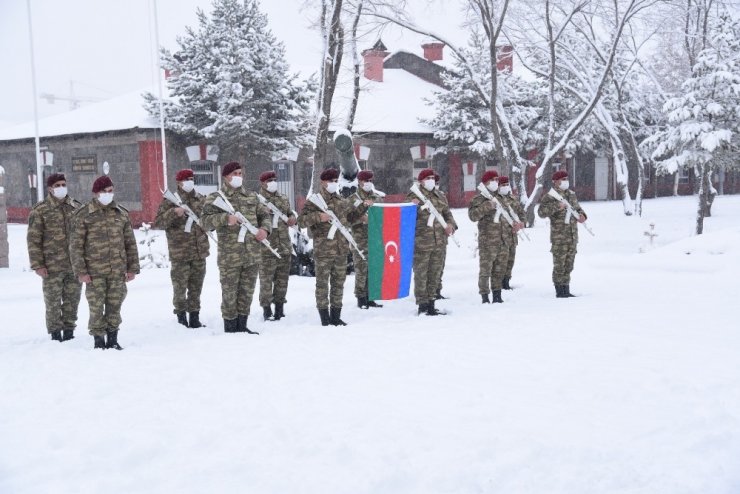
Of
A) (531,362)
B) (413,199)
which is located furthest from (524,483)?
(413,199)

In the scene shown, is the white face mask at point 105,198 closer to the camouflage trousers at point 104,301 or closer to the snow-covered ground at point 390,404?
the camouflage trousers at point 104,301

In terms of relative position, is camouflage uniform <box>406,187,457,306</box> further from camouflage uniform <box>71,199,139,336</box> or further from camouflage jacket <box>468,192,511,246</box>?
camouflage uniform <box>71,199,139,336</box>

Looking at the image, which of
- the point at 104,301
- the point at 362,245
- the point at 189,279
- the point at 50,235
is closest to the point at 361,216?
the point at 362,245

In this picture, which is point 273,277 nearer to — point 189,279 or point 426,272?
point 189,279

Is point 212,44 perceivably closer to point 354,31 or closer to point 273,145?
point 273,145

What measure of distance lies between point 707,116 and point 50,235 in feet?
49.8

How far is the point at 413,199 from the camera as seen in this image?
8.26 meters

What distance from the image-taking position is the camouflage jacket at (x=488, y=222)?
866cm

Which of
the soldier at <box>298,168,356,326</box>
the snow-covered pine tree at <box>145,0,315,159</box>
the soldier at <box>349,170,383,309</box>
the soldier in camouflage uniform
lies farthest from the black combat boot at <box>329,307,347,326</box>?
the snow-covered pine tree at <box>145,0,315,159</box>

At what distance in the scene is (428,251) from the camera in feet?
26.9

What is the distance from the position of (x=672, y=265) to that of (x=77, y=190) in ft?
67.0

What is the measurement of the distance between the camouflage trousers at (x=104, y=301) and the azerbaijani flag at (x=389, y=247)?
9.04 ft

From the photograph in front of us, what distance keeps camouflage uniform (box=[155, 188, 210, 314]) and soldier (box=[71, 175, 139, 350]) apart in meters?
0.78

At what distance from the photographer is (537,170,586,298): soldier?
29.3ft
